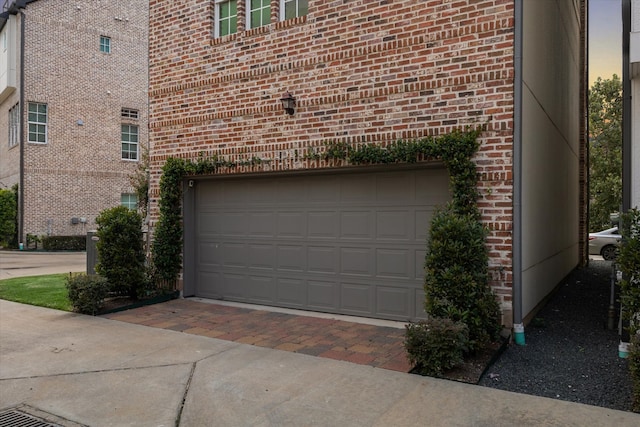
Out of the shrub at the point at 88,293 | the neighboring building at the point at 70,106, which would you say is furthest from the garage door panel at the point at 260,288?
the neighboring building at the point at 70,106

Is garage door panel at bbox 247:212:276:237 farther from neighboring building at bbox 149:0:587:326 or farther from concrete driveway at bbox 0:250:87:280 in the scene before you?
concrete driveway at bbox 0:250:87:280

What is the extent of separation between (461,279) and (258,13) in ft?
18.3

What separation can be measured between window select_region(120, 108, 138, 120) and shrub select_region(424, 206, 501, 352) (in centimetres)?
2276

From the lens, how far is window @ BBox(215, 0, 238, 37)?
8.41 m

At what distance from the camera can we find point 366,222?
714 cm

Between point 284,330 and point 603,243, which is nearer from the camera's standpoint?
point 284,330

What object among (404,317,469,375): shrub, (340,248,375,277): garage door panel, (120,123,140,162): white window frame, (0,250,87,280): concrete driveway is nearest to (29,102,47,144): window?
(120,123,140,162): white window frame

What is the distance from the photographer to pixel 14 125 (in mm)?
22875

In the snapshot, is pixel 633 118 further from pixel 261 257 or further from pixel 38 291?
pixel 38 291

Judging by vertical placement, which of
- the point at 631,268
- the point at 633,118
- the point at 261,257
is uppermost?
the point at 633,118

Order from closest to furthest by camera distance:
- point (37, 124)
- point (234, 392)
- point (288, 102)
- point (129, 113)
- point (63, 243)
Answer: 1. point (234, 392)
2. point (288, 102)
3. point (37, 124)
4. point (63, 243)
5. point (129, 113)

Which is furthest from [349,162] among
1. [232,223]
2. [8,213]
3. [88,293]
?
[8,213]

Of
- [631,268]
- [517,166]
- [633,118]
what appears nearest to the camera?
[631,268]

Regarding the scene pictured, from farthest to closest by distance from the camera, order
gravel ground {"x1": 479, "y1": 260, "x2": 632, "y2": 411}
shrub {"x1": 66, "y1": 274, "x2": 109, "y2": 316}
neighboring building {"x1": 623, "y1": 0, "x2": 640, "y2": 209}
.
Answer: shrub {"x1": 66, "y1": 274, "x2": 109, "y2": 316}
neighboring building {"x1": 623, "y1": 0, "x2": 640, "y2": 209}
gravel ground {"x1": 479, "y1": 260, "x2": 632, "y2": 411}
